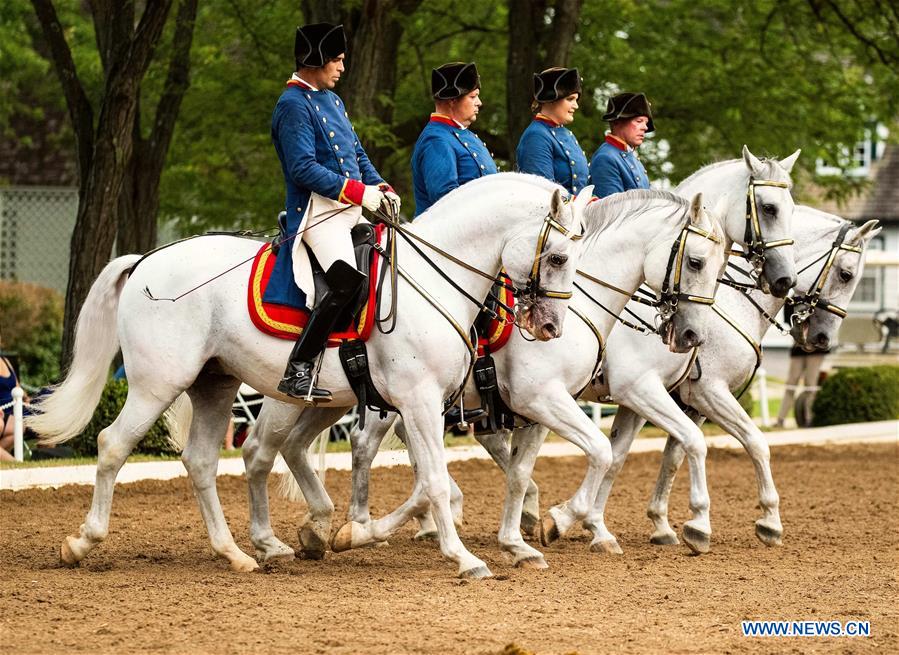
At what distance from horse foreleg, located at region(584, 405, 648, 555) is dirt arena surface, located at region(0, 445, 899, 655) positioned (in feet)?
0.48

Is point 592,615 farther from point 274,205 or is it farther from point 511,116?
point 274,205

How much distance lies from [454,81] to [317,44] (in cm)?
125

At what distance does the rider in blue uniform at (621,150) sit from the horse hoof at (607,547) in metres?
2.51

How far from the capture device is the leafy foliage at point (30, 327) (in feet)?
68.6

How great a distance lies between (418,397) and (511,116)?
9.35 m

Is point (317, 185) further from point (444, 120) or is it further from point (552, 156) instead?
point (552, 156)

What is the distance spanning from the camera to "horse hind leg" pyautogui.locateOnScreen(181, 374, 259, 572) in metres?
8.98

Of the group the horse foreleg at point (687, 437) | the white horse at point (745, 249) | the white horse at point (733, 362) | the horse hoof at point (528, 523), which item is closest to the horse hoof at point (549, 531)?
the white horse at point (745, 249)

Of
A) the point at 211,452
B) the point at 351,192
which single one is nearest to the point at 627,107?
the point at 351,192

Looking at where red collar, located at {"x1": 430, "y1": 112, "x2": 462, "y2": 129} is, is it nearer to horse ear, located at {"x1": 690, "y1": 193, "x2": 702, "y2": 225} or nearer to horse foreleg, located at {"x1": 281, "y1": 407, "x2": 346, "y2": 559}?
horse ear, located at {"x1": 690, "y1": 193, "x2": 702, "y2": 225}

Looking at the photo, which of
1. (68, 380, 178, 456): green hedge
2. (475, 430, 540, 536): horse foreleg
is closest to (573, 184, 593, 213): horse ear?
(475, 430, 540, 536): horse foreleg

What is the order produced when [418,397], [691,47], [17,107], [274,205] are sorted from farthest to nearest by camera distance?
[17,107]
[691,47]
[274,205]
[418,397]

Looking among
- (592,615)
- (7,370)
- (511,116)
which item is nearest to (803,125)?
(511,116)

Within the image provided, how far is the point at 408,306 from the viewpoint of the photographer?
8.44 metres
